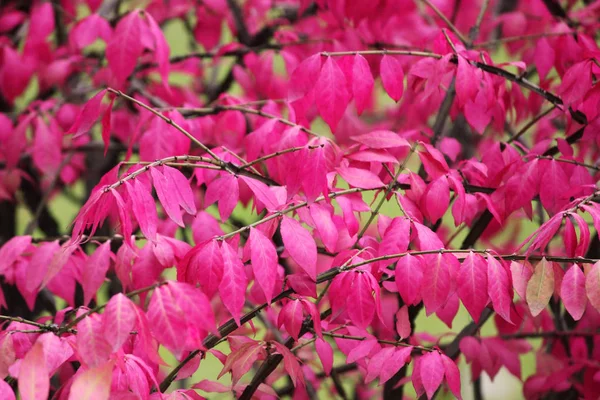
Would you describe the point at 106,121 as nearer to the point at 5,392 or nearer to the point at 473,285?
the point at 5,392

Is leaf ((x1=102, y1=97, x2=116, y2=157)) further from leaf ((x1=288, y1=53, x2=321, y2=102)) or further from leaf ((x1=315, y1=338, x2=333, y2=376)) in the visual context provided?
leaf ((x1=315, y1=338, x2=333, y2=376))

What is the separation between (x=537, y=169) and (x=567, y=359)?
603mm

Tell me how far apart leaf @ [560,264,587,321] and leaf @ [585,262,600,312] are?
3 cm

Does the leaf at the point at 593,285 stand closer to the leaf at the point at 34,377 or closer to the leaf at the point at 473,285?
the leaf at the point at 473,285

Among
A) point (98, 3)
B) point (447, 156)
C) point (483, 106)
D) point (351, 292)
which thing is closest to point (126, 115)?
point (98, 3)

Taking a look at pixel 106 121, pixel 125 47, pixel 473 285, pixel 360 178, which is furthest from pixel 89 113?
pixel 473 285

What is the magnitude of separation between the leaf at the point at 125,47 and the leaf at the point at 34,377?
88 centimetres

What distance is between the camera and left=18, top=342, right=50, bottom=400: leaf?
0.91 meters

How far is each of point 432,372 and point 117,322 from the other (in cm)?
58

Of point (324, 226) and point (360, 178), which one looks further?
point (360, 178)

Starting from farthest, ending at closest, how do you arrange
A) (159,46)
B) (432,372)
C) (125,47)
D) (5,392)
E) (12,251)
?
(159,46), (125,47), (12,251), (432,372), (5,392)

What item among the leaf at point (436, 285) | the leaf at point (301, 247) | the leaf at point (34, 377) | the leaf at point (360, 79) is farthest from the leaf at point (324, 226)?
the leaf at point (34, 377)

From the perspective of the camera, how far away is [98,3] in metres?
2.27

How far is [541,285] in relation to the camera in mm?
1169
